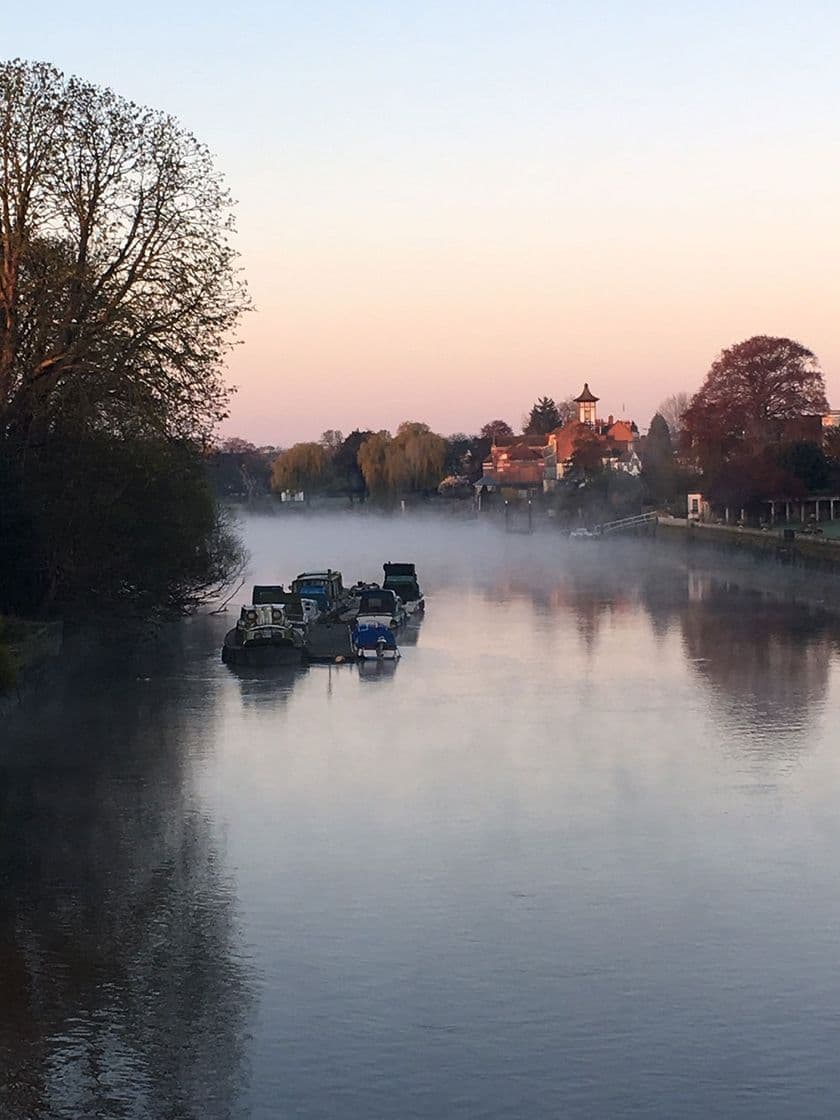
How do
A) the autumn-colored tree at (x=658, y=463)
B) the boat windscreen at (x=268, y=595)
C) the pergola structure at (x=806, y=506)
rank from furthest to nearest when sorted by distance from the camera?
the autumn-colored tree at (x=658, y=463) < the pergola structure at (x=806, y=506) < the boat windscreen at (x=268, y=595)

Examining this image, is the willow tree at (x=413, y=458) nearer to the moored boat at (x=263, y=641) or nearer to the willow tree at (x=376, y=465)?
the willow tree at (x=376, y=465)

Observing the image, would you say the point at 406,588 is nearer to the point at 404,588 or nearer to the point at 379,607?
the point at 404,588

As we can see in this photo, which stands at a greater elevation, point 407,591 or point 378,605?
point 378,605

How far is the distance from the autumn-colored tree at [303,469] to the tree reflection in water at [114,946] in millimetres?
165266

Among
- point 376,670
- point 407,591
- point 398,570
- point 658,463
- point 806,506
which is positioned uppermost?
point 658,463

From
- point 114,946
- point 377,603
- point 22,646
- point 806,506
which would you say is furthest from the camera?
point 806,506

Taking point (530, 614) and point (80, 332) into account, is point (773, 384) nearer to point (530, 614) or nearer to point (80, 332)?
point (530, 614)

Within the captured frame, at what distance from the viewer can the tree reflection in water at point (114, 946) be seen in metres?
14.0

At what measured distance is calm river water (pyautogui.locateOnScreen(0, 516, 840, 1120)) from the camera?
14234mm

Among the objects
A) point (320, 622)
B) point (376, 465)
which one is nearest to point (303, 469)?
point (376, 465)

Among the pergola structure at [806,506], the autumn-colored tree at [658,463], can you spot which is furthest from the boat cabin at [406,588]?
the autumn-colored tree at [658,463]

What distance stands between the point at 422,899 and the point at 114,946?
3585 mm

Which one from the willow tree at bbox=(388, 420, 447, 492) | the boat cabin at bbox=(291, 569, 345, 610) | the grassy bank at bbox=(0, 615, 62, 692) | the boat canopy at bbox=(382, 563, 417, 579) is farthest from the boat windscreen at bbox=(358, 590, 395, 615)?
the willow tree at bbox=(388, 420, 447, 492)

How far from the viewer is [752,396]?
11106cm
